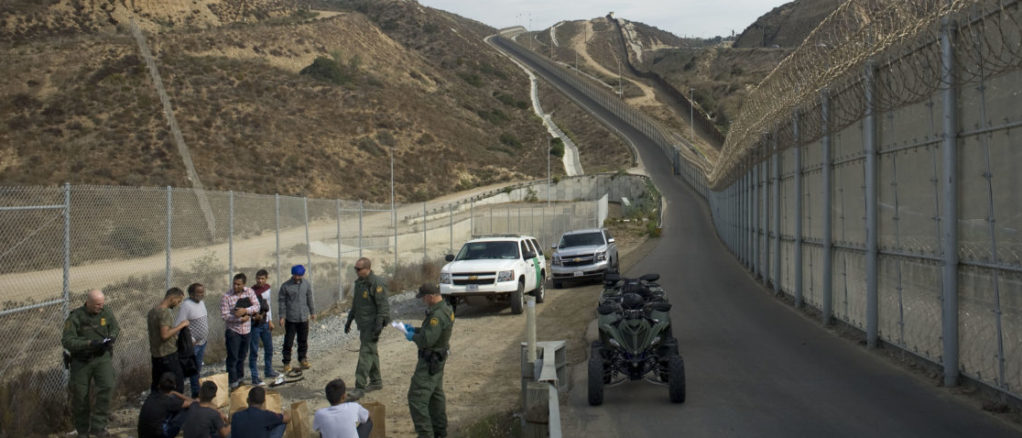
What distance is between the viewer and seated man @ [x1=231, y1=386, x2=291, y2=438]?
6996 millimetres

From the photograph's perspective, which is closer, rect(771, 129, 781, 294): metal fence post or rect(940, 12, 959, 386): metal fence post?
rect(940, 12, 959, 386): metal fence post

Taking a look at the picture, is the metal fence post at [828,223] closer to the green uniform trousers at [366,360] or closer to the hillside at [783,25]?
the green uniform trousers at [366,360]

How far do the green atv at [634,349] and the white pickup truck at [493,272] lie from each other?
29.0ft

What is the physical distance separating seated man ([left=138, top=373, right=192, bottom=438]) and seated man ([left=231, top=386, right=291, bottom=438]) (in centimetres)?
107

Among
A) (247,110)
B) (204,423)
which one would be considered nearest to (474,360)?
(204,423)

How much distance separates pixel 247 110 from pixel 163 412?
5676cm

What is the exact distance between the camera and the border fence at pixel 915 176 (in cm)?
782

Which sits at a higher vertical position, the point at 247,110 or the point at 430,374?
the point at 247,110

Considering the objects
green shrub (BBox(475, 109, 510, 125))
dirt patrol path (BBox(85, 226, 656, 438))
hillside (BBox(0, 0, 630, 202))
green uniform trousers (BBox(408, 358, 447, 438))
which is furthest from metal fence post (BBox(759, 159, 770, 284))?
green shrub (BBox(475, 109, 510, 125))

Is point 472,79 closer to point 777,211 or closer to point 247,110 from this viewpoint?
point 247,110

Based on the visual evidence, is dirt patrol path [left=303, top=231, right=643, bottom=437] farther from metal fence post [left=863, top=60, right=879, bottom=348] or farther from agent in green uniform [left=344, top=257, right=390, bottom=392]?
metal fence post [left=863, top=60, right=879, bottom=348]

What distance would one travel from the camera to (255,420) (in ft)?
23.0

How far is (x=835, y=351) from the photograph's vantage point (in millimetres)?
11836

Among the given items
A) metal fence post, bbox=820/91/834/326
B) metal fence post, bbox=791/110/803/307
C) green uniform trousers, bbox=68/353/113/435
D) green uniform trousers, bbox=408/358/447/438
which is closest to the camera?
green uniform trousers, bbox=408/358/447/438
